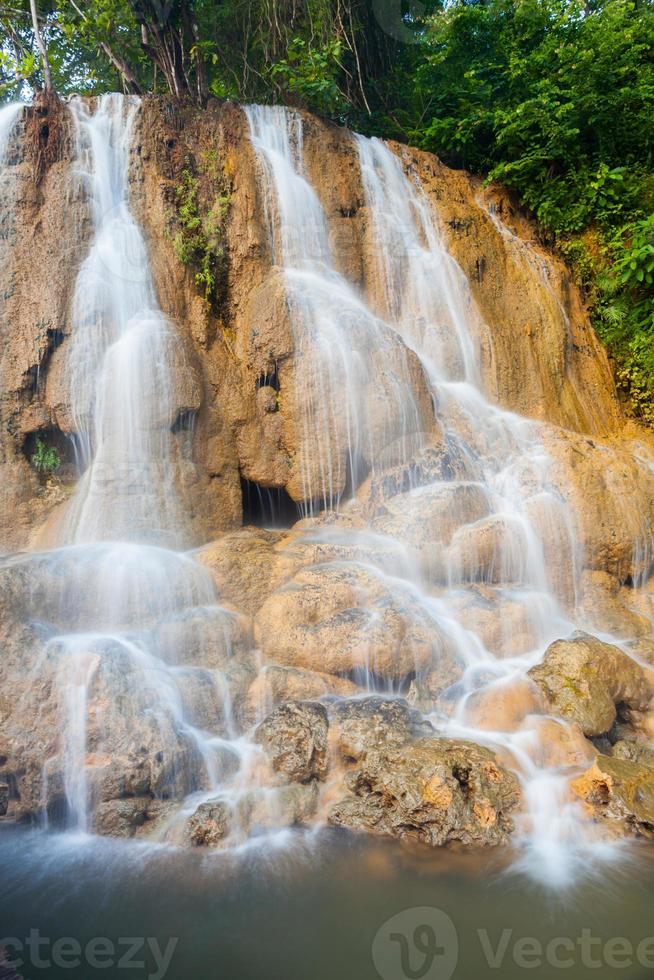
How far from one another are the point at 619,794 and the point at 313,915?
2.56m

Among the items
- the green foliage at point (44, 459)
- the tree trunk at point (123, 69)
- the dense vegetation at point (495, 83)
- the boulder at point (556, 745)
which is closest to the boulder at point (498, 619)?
the boulder at point (556, 745)

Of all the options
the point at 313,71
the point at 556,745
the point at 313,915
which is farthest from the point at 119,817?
the point at 313,71

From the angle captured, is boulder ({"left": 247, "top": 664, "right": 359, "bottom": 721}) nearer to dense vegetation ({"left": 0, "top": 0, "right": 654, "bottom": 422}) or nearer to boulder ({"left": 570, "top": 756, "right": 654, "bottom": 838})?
boulder ({"left": 570, "top": 756, "right": 654, "bottom": 838})

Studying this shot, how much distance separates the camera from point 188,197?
10359 mm

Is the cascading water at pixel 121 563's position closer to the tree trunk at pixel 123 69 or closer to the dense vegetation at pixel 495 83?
the tree trunk at pixel 123 69

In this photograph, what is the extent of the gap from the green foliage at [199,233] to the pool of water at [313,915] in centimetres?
779

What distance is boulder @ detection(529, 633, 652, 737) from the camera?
608 centimetres

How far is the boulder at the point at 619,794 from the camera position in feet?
16.2

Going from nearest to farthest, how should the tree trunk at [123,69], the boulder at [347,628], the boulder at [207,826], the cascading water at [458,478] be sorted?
1. the boulder at [207,826]
2. the cascading water at [458,478]
3. the boulder at [347,628]
4. the tree trunk at [123,69]

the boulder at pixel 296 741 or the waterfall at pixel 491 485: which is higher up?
the waterfall at pixel 491 485

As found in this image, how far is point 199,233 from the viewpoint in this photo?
1026 centimetres

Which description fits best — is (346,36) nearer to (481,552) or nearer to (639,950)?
(481,552)

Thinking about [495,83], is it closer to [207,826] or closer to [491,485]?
[491,485]

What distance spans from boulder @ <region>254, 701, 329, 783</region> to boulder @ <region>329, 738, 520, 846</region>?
0.32m
